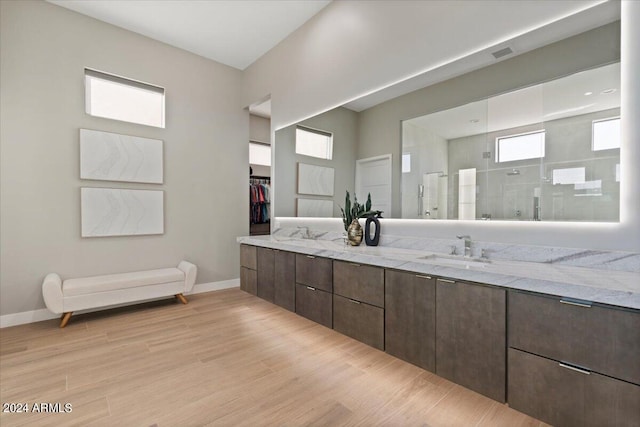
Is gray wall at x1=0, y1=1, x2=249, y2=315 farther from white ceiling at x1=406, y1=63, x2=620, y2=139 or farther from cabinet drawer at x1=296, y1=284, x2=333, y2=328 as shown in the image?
white ceiling at x1=406, y1=63, x2=620, y2=139

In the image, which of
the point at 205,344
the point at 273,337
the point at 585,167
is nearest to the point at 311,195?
the point at 273,337

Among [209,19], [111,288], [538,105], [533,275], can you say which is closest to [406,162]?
[538,105]

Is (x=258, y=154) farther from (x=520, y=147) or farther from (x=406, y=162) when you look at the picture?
(x=520, y=147)

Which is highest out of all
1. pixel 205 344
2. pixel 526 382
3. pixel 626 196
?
pixel 626 196

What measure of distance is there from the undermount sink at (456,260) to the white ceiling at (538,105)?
907 mm

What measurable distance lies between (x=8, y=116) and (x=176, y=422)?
3400 mm

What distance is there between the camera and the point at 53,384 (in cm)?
191

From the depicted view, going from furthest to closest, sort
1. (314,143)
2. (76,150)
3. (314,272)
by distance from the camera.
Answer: (314,143) < (76,150) < (314,272)

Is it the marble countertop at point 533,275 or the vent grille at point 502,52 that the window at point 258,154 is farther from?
the vent grille at point 502,52

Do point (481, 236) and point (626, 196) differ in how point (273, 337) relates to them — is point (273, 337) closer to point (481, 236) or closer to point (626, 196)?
point (481, 236)

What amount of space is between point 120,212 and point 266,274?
190 cm

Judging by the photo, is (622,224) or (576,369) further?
(622,224)

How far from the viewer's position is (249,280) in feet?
12.4

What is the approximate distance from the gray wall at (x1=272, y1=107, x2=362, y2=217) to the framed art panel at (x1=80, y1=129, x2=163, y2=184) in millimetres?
1537
